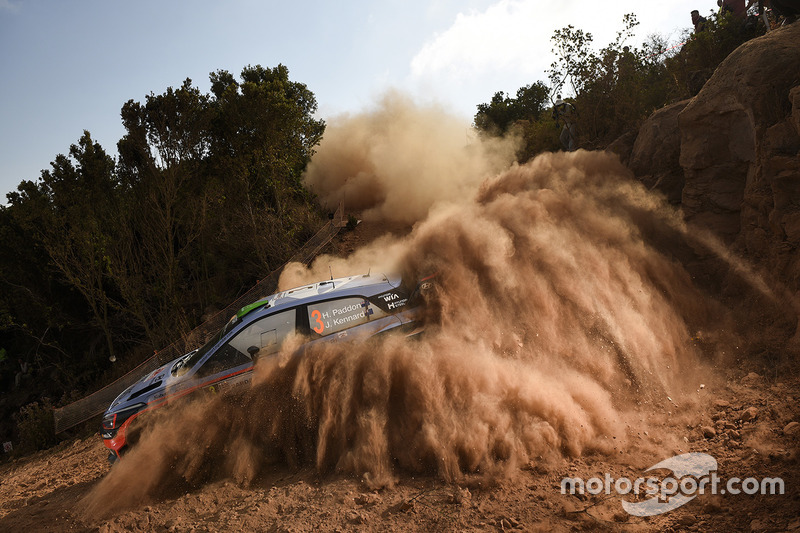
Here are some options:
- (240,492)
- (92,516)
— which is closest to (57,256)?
(92,516)

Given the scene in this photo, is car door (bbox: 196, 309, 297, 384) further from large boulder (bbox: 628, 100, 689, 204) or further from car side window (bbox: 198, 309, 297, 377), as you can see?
large boulder (bbox: 628, 100, 689, 204)

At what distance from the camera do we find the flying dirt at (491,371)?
15.9 ft

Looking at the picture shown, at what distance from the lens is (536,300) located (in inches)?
243

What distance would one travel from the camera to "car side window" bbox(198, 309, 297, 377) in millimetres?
5684

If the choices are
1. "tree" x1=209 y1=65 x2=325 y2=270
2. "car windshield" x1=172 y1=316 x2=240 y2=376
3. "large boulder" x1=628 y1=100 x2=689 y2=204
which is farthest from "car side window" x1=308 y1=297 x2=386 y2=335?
"tree" x1=209 y1=65 x2=325 y2=270

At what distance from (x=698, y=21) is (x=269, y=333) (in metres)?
15.7

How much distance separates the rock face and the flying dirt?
1.92ft

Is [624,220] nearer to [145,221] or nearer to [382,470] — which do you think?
[382,470]

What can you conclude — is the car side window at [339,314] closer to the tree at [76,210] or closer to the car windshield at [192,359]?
the car windshield at [192,359]

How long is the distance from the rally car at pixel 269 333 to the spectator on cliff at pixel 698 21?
1360 cm

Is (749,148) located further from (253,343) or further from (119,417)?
(119,417)

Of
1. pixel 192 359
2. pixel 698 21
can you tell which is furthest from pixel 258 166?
pixel 698 21

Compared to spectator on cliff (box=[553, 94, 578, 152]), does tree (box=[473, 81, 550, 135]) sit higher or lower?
higher

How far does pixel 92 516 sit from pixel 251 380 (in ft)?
6.64
